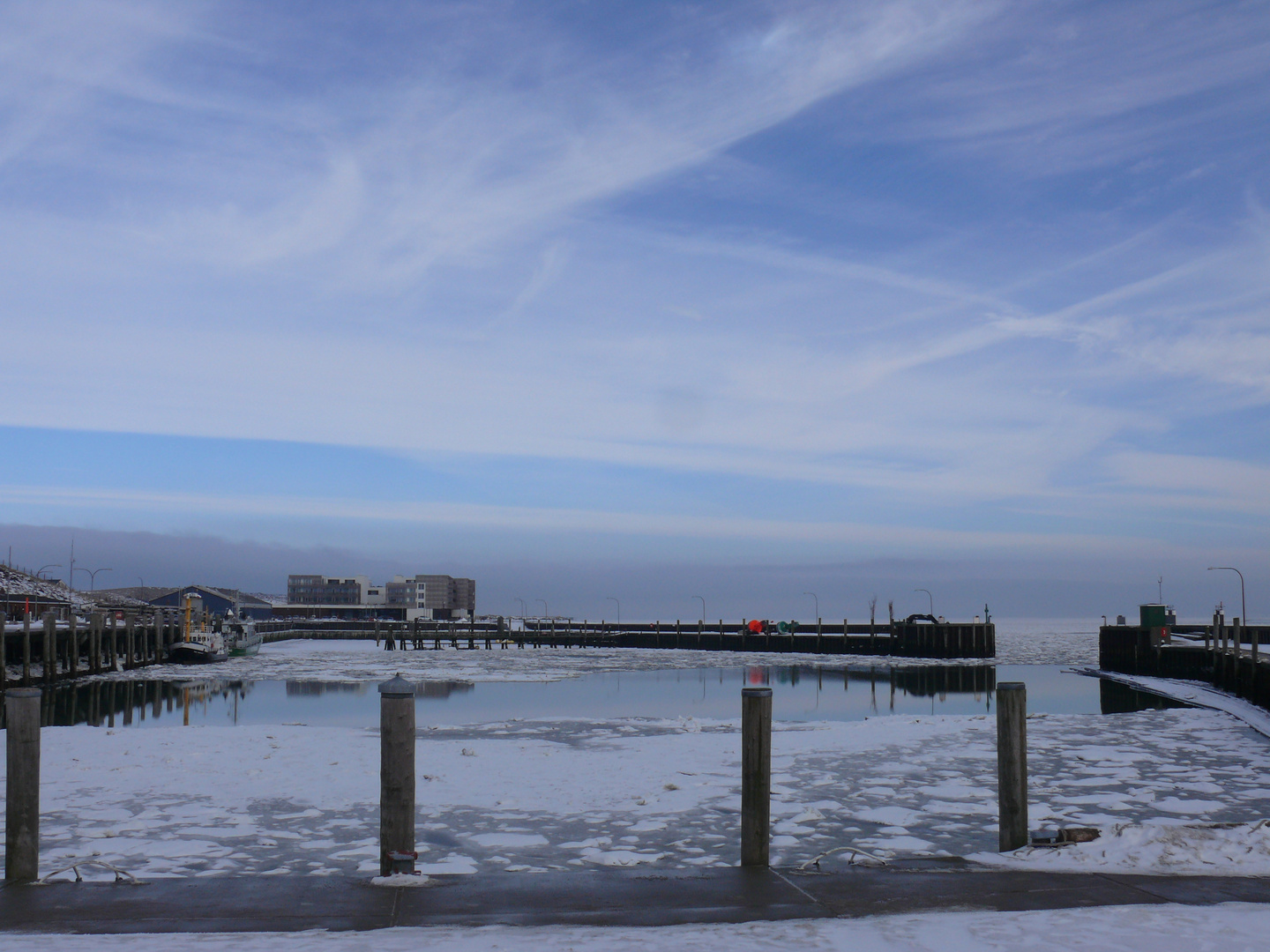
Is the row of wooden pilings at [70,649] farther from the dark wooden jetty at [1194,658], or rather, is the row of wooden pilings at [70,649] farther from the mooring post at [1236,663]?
the mooring post at [1236,663]

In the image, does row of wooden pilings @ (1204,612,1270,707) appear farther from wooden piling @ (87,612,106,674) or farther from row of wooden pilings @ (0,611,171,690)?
wooden piling @ (87,612,106,674)

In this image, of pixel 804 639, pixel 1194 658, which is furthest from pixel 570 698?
pixel 804 639

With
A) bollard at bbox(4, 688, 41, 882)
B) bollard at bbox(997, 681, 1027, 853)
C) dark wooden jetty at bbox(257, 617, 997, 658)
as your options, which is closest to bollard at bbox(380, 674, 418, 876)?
bollard at bbox(4, 688, 41, 882)

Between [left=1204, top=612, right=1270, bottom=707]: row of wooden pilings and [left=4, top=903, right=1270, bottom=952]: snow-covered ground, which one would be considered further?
[left=1204, top=612, right=1270, bottom=707]: row of wooden pilings

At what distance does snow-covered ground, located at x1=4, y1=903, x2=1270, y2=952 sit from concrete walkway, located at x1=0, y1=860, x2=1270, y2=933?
0.79ft

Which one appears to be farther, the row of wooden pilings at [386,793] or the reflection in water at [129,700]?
the reflection in water at [129,700]

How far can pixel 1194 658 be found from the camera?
133ft

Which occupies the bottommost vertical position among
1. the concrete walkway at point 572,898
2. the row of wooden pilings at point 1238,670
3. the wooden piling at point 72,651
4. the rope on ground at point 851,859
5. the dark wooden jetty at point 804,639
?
the dark wooden jetty at point 804,639

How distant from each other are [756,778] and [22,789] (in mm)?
6107

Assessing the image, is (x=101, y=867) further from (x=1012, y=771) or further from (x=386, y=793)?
(x=1012, y=771)

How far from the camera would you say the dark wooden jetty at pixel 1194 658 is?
28141mm

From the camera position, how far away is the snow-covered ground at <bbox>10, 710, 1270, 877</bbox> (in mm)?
10039

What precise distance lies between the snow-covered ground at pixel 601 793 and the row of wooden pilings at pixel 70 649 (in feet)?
69.3

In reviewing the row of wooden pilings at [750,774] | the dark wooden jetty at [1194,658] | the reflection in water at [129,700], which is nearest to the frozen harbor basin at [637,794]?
the row of wooden pilings at [750,774]
